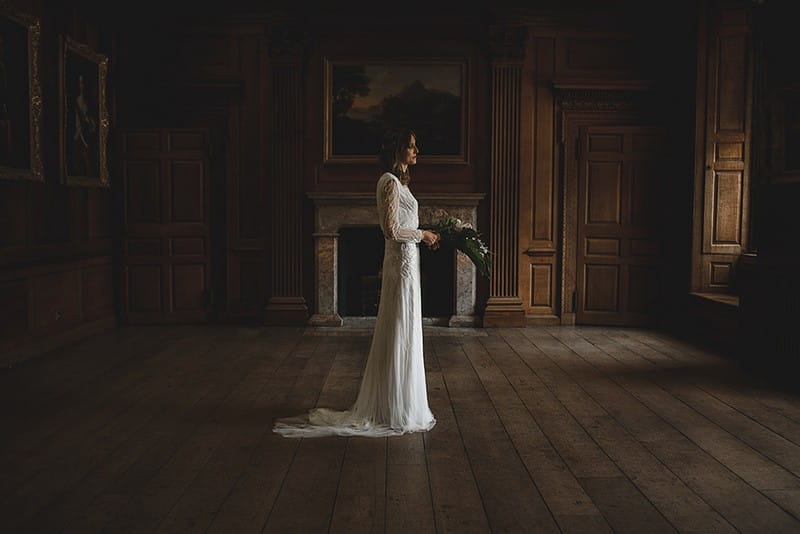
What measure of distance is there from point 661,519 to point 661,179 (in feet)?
19.7

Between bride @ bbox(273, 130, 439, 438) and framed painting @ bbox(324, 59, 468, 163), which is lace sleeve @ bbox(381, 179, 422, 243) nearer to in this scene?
bride @ bbox(273, 130, 439, 438)

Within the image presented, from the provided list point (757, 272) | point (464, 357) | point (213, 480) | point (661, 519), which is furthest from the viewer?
point (464, 357)

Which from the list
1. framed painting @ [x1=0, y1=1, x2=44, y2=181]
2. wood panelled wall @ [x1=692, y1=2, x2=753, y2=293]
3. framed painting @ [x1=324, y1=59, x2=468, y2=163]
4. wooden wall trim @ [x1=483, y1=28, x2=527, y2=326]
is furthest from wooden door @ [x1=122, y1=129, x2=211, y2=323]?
wood panelled wall @ [x1=692, y1=2, x2=753, y2=293]

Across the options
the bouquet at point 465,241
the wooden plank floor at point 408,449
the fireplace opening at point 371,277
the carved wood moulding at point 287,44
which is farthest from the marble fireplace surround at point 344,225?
the bouquet at point 465,241

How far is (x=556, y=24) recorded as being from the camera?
8.46 m

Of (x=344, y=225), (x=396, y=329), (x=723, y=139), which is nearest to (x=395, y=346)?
(x=396, y=329)

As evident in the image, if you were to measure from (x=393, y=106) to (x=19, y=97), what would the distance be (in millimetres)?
3790

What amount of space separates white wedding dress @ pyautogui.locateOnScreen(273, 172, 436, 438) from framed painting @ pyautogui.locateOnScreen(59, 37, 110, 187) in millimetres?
4058

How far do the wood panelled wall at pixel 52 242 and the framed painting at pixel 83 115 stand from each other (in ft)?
0.33

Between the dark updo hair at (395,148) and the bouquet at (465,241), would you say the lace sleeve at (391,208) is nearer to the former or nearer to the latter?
the dark updo hair at (395,148)

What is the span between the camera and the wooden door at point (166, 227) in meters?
8.34

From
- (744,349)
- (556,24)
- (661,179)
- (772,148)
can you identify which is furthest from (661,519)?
Result: (556,24)

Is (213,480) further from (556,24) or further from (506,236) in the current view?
(556,24)

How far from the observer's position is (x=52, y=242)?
6.92m
